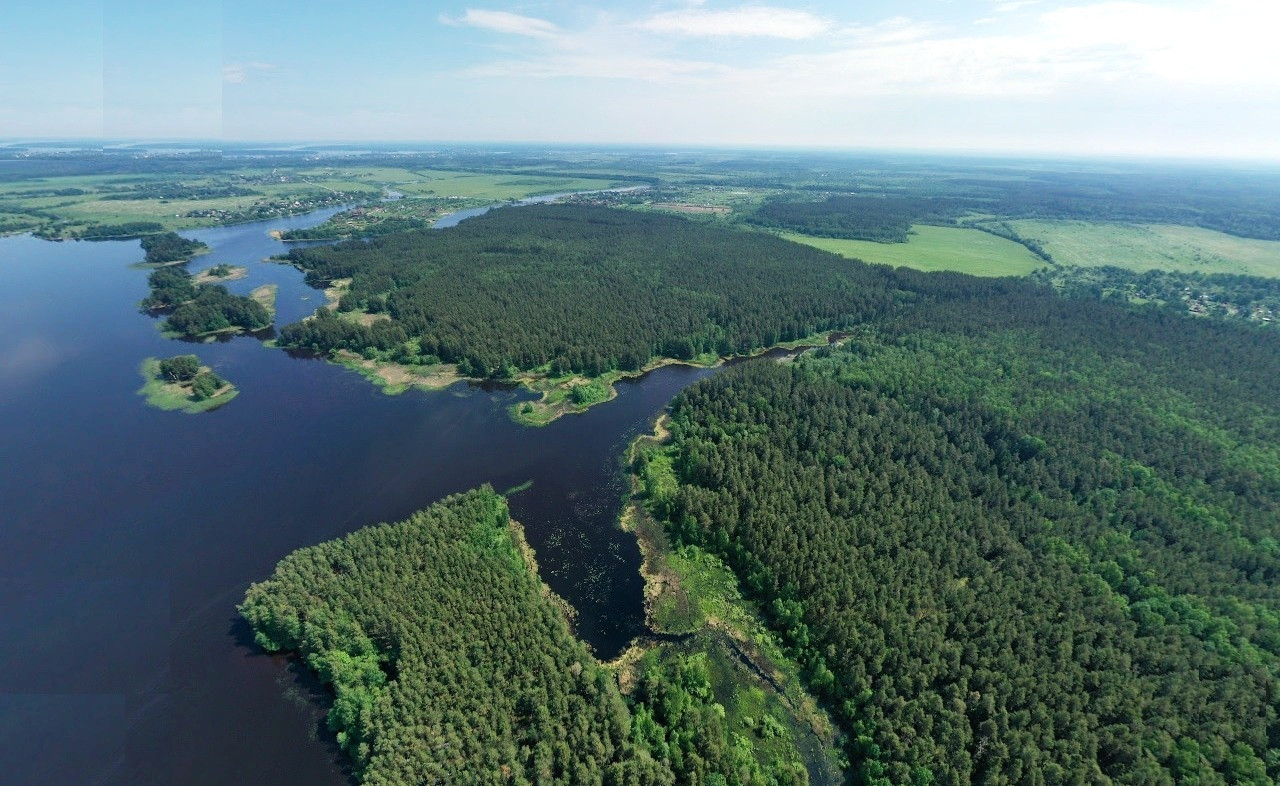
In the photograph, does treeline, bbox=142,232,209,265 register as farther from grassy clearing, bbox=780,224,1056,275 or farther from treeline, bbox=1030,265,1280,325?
treeline, bbox=1030,265,1280,325

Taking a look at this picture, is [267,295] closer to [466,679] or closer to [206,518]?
[206,518]

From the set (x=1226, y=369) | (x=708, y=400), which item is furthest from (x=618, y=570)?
(x=1226, y=369)

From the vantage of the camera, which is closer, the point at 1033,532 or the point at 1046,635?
the point at 1046,635

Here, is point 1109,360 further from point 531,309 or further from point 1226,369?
point 531,309

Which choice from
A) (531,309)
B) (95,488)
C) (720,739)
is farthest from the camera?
(531,309)

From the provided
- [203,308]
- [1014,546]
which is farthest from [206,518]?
[1014,546]

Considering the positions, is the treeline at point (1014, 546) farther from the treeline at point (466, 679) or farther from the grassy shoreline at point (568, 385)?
the grassy shoreline at point (568, 385)
